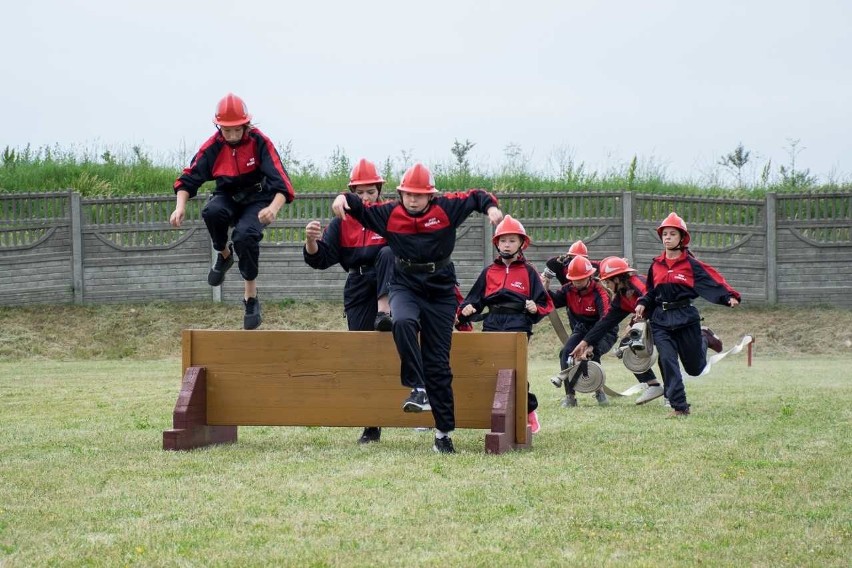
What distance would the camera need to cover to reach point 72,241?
23.4 m

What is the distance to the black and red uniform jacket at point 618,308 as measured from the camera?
12.3 metres

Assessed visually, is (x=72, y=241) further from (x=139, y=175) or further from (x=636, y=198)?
(x=636, y=198)

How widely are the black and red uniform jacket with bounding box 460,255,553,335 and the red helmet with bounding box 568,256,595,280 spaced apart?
1849 millimetres

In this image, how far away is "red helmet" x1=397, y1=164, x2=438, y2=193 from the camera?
8.48 m

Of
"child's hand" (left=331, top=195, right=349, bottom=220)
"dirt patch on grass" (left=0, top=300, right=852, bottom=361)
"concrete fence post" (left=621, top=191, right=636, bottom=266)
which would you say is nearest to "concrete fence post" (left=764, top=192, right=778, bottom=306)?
"dirt patch on grass" (left=0, top=300, right=852, bottom=361)

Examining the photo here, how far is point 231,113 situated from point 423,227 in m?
1.76

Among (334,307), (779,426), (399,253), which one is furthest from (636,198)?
(399,253)

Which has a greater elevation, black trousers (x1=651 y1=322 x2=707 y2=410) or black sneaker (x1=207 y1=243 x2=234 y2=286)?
black sneaker (x1=207 y1=243 x2=234 y2=286)

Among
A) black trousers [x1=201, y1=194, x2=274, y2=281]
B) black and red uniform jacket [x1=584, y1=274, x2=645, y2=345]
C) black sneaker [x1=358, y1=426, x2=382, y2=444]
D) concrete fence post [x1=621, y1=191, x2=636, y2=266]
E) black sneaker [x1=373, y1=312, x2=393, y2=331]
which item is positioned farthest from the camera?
concrete fence post [x1=621, y1=191, x2=636, y2=266]

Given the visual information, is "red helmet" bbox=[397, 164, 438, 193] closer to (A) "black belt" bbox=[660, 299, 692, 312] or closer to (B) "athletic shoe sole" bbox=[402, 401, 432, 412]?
(B) "athletic shoe sole" bbox=[402, 401, 432, 412]

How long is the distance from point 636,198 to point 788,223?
334 centimetres

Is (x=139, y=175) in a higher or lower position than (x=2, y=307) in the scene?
higher

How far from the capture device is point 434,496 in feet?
Result: 21.5

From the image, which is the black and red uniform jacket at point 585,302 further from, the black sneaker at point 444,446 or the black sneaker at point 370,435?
the black sneaker at point 444,446
